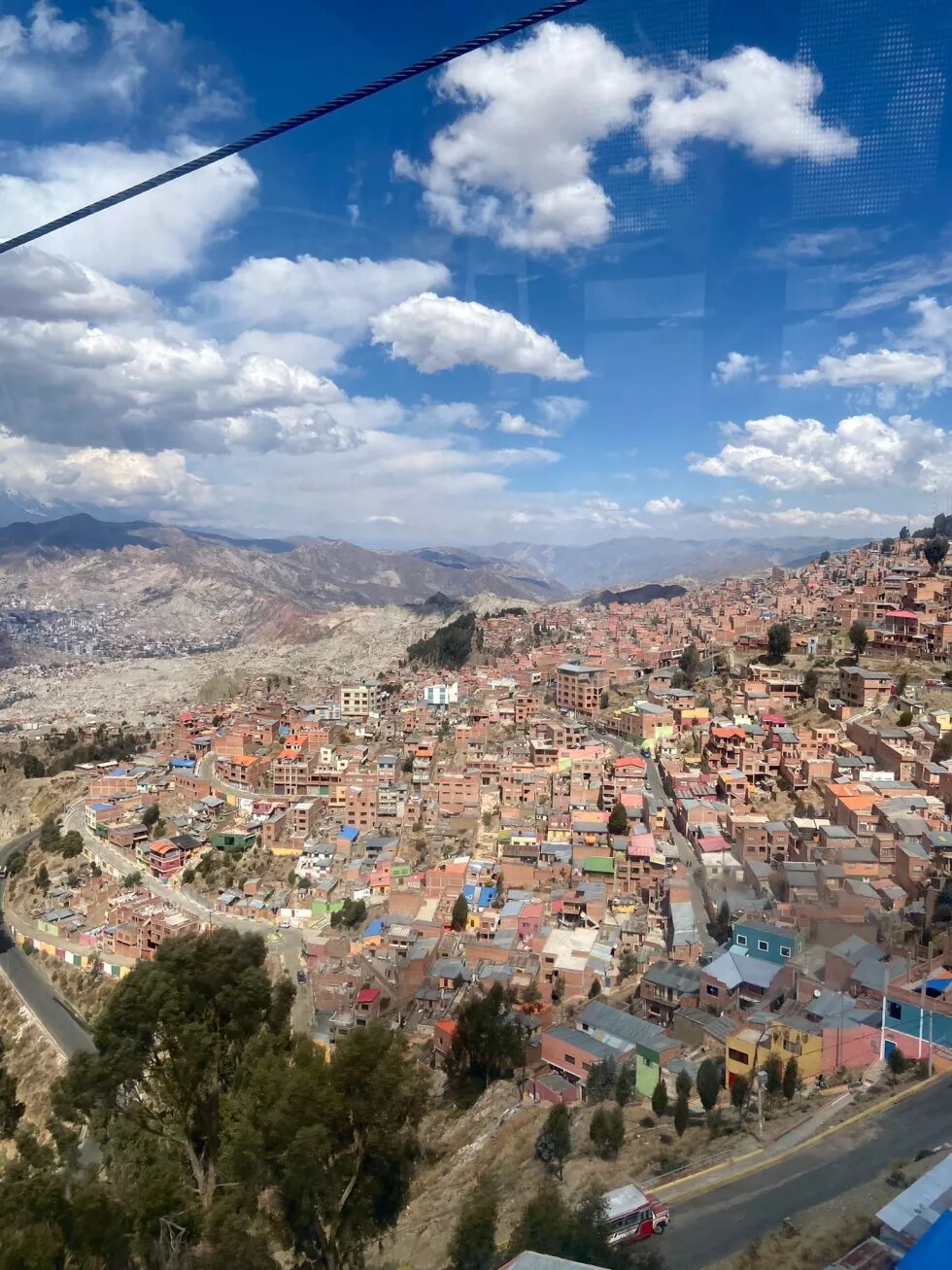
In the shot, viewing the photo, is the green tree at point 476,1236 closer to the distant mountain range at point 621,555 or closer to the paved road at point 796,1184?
the paved road at point 796,1184

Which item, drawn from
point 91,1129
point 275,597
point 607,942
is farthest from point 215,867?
point 275,597

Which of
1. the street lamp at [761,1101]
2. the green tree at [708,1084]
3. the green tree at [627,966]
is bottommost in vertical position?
the green tree at [627,966]

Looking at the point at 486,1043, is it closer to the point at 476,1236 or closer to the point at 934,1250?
the point at 476,1236

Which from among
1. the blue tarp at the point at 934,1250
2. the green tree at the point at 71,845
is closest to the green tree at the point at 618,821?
the blue tarp at the point at 934,1250

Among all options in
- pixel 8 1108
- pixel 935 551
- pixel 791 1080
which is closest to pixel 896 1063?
pixel 791 1080

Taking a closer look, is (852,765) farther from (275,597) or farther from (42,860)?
(275,597)

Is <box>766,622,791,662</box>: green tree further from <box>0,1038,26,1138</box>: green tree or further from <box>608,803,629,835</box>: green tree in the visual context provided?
<box>0,1038,26,1138</box>: green tree
